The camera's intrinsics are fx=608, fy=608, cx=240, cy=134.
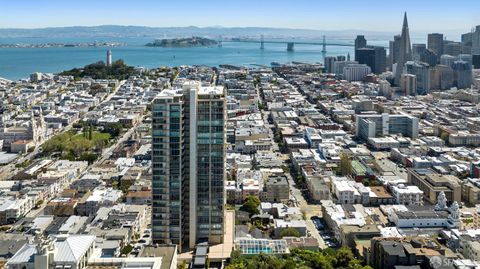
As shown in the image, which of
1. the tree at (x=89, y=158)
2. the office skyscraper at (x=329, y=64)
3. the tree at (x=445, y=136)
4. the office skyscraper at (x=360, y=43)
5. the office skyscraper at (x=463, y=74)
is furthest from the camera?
the office skyscraper at (x=360, y=43)

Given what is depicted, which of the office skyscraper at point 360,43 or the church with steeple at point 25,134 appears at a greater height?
the office skyscraper at point 360,43

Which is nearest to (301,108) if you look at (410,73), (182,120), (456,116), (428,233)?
(456,116)

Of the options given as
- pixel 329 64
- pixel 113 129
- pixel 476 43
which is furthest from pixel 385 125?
pixel 476 43

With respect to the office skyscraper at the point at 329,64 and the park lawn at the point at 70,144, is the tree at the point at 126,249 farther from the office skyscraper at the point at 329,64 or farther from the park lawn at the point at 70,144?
the office skyscraper at the point at 329,64

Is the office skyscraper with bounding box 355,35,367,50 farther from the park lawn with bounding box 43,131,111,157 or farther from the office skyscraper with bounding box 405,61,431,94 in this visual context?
the park lawn with bounding box 43,131,111,157

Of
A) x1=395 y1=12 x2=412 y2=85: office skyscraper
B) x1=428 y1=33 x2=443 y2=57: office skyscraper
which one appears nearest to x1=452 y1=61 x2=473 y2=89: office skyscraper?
x1=395 y1=12 x2=412 y2=85: office skyscraper

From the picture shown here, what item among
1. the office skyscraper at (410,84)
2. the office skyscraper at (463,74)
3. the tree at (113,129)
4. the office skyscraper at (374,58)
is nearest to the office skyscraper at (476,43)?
the office skyscraper at (374,58)

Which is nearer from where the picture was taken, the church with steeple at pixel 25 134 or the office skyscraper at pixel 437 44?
the church with steeple at pixel 25 134
